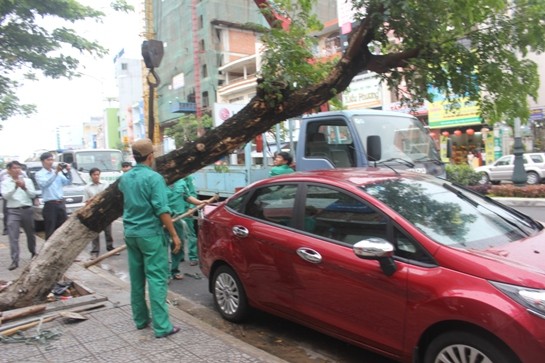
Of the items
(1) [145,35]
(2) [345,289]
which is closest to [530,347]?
(2) [345,289]

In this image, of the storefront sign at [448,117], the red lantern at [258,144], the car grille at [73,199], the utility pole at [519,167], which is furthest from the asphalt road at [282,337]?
the storefront sign at [448,117]

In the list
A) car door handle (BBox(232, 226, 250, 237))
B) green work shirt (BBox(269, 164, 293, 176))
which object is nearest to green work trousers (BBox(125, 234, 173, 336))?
car door handle (BBox(232, 226, 250, 237))

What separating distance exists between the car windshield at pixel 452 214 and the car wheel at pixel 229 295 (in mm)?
1690

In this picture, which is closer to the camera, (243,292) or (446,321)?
(446,321)

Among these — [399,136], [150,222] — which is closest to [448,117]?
[399,136]

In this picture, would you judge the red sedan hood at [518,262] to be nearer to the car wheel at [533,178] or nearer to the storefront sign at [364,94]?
the car wheel at [533,178]

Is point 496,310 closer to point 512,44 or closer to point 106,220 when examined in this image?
point 512,44

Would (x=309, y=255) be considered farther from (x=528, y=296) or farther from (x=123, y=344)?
(x=123, y=344)

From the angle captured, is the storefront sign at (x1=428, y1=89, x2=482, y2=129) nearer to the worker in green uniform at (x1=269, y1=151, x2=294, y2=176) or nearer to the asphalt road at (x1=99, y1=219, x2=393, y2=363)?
the worker in green uniform at (x1=269, y1=151, x2=294, y2=176)

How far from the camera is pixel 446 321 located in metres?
2.81

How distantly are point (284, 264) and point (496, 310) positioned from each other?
1.74 meters

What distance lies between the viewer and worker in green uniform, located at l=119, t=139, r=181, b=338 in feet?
12.8

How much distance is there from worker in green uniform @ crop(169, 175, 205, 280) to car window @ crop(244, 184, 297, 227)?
79.2 inches

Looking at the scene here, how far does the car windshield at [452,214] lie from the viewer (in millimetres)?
3199
